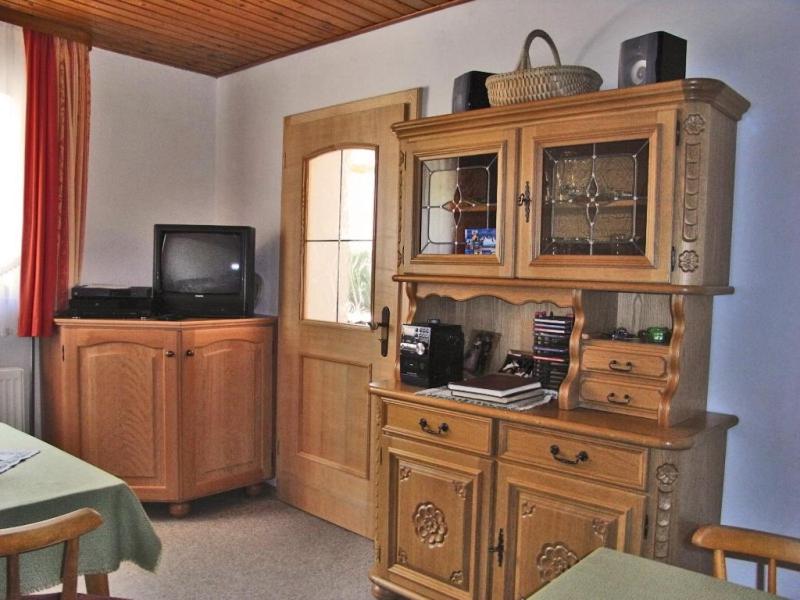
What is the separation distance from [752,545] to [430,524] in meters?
1.29

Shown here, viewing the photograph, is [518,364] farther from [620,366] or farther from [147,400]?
[147,400]

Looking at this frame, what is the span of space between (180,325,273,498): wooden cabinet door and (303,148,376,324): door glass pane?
0.39 m

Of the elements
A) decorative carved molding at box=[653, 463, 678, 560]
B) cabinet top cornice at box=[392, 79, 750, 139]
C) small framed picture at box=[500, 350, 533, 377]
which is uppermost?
cabinet top cornice at box=[392, 79, 750, 139]

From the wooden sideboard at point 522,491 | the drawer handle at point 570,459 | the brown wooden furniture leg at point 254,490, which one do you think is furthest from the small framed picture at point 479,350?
the brown wooden furniture leg at point 254,490

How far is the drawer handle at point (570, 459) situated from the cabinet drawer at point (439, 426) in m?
0.23

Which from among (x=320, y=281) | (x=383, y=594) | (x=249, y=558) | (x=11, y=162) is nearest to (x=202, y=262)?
(x=320, y=281)

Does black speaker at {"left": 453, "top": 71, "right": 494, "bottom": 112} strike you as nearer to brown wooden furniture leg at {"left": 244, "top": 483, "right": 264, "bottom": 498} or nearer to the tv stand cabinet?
the tv stand cabinet

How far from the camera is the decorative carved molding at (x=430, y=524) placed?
243cm

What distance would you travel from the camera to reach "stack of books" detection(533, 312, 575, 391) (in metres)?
2.36

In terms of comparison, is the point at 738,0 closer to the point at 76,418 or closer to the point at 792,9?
the point at 792,9

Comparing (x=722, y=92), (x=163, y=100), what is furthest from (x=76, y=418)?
(x=722, y=92)

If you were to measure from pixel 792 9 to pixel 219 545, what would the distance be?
2.96 meters

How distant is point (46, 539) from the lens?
1262 mm

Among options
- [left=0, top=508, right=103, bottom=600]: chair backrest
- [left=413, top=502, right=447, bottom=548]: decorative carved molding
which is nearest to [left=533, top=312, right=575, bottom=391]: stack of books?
[left=413, top=502, right=447, bottom=548]: decorative carved molding
